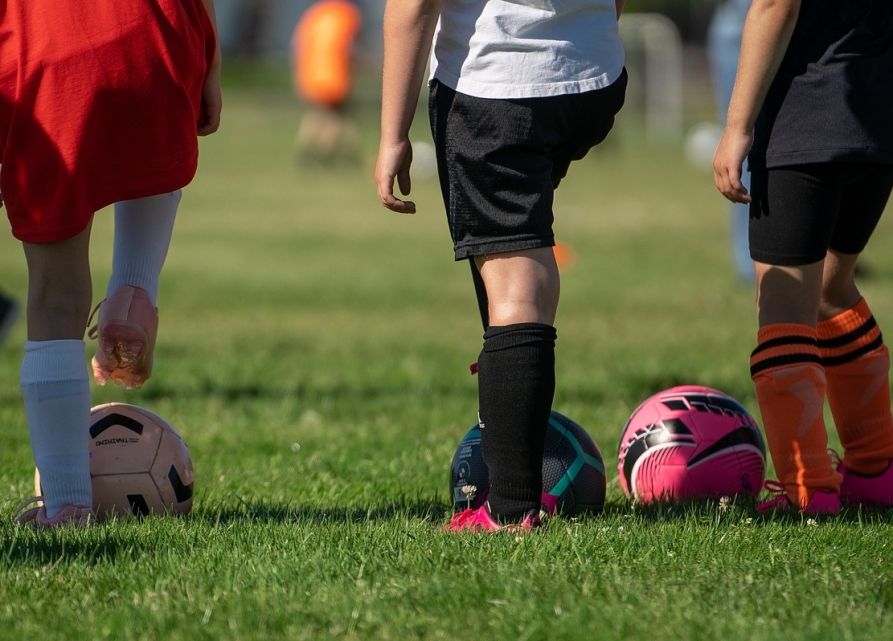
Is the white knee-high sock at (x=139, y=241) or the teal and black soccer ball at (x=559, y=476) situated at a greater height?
the white knee-high sock at (x=139, y=241)

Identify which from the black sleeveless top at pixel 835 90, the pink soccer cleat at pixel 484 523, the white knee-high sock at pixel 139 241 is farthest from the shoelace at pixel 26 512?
the black sleeveless top at pixel 835 90

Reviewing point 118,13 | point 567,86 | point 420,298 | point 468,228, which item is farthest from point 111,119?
point 420,298

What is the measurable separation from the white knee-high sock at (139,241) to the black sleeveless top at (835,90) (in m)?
1.74

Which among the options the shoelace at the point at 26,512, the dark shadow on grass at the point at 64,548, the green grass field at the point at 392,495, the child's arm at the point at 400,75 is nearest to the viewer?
the green grass field at the point at 392,495

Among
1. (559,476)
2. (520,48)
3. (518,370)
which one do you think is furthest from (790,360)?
(520,48)

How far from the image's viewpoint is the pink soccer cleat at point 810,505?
346cm

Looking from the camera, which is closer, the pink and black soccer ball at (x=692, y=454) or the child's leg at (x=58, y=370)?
the child's leg at (x=58, y=370)

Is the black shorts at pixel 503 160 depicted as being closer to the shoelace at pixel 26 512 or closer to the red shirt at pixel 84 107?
the red shirt at pixel 84 107

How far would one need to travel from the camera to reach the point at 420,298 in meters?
9.73

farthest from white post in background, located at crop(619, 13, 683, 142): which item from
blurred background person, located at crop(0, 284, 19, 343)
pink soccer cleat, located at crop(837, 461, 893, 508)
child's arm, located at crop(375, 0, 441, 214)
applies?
child's arm, located at crop(375, 0, 441, 214)

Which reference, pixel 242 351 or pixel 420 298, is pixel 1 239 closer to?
pixel 420 298

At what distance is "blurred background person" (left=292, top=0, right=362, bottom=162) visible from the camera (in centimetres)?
2459

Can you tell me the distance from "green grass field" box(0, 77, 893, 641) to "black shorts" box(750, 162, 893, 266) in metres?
0.74

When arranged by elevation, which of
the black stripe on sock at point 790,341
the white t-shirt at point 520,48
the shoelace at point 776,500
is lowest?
the shoelace at point 776,500
